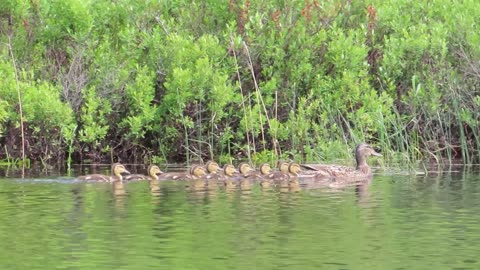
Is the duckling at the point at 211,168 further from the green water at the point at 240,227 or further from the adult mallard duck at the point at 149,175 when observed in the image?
the green water at the point at 240,227

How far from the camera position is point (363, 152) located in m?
18.1

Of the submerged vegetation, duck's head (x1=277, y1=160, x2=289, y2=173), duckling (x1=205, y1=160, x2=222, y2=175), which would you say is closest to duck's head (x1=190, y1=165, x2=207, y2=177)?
duckling (x1=205, y1=160, x2=222, y2=175)

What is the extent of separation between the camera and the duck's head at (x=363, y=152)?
708 inches

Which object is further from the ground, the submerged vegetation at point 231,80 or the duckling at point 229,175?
the submerged vegetation at point 231,80

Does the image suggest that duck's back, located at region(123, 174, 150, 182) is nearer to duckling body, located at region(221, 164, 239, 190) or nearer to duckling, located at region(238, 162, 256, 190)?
duckling body, located at region(221, 164, 239, 190)

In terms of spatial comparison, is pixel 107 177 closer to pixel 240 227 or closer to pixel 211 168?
pixel 211 168

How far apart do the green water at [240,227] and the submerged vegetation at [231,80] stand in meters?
3.61

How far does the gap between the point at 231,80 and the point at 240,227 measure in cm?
874

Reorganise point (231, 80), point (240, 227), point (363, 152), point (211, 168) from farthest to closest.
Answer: point (231, 80), point (363, 152), point (211, 168), point (240, 227)

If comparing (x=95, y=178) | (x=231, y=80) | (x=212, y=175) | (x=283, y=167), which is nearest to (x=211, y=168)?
(x=212, y=175)

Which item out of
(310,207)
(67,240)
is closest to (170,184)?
(310,207)

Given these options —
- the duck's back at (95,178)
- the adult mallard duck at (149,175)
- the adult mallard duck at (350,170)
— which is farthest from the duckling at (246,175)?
the duck's back at (95,178)

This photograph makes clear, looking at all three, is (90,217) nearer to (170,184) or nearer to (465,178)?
(170,184)

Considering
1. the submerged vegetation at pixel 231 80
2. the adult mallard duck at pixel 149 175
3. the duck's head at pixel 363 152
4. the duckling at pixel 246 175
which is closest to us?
the duckling at pixel 246 175
